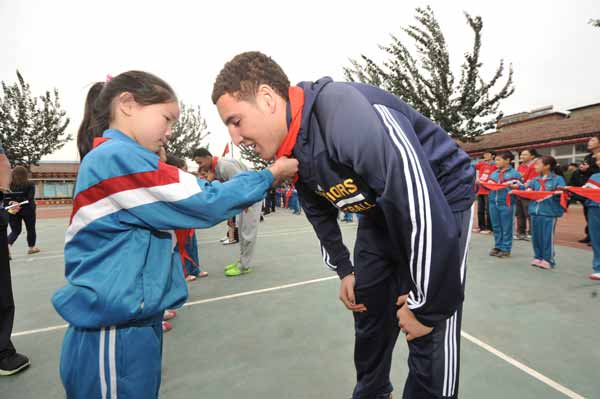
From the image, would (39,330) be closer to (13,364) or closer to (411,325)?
(13,364)

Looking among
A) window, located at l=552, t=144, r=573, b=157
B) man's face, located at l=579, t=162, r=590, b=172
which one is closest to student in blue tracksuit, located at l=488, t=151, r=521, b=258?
man's face, located at l=579, t=162, r=590, b=172

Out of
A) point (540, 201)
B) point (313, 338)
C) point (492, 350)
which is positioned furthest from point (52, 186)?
point (492, 350)

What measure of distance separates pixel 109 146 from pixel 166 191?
283 mm

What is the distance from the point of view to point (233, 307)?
3457 millimetres

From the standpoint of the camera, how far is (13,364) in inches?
90.0

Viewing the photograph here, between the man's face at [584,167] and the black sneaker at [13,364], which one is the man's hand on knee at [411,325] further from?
the man's face at [584,167]

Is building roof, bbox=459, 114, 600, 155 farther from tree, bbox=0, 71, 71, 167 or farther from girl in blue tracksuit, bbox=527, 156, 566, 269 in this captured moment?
tree, bbox=0, 71, 71, 167

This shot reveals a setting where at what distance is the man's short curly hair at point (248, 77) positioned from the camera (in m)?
1.26

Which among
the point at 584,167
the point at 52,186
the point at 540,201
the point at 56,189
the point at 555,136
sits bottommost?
the point at 540,201

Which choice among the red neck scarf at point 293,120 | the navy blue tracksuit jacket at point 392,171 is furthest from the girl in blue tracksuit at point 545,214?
the red neck scarf at point 293,120

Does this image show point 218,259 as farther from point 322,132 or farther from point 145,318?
point 322,132

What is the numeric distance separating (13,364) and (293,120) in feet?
9.28

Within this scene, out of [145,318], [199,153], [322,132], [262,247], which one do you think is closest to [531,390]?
[322,132]

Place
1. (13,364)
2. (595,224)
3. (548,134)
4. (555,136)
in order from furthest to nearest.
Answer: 1. (548,134)
2. (555,136)
3. (595,224)
4. (13,364)
